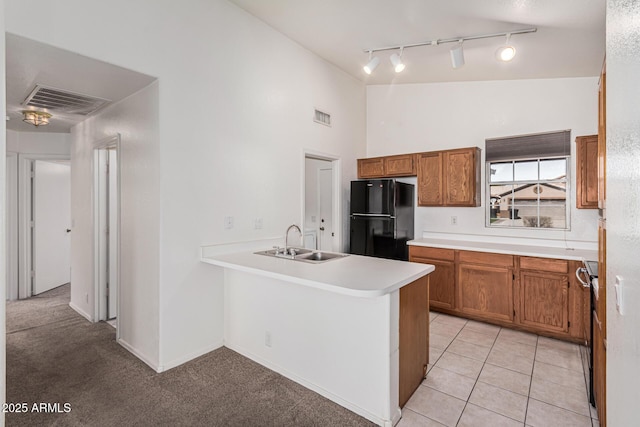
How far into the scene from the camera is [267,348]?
274cm

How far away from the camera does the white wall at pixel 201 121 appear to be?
230cm

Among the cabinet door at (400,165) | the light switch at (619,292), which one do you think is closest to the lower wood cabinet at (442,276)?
the cabinet door at (400,165)

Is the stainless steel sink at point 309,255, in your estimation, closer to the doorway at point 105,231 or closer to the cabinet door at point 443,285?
the cabinet door at point 443,285

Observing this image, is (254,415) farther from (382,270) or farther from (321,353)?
(382,270)

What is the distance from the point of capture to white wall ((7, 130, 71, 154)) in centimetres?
Result: 453

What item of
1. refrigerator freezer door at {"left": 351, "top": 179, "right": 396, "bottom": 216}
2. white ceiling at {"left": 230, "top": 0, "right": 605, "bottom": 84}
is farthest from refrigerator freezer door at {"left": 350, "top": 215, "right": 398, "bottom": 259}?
white ceiling at {"left": 230, "top": 0, "right": 605, "bottom": 84}

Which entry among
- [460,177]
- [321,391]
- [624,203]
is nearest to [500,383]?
[321,391]

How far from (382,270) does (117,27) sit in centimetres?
259

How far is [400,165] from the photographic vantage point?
4.58m

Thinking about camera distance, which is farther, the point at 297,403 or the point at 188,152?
the point at 188,152

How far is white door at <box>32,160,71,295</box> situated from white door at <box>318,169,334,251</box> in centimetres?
424

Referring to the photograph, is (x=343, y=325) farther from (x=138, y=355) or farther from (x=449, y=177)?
(x=449, y=177)

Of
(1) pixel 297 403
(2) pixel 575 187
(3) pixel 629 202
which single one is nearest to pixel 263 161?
(1) pixel 297 403

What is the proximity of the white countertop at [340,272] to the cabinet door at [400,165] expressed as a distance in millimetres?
2125
